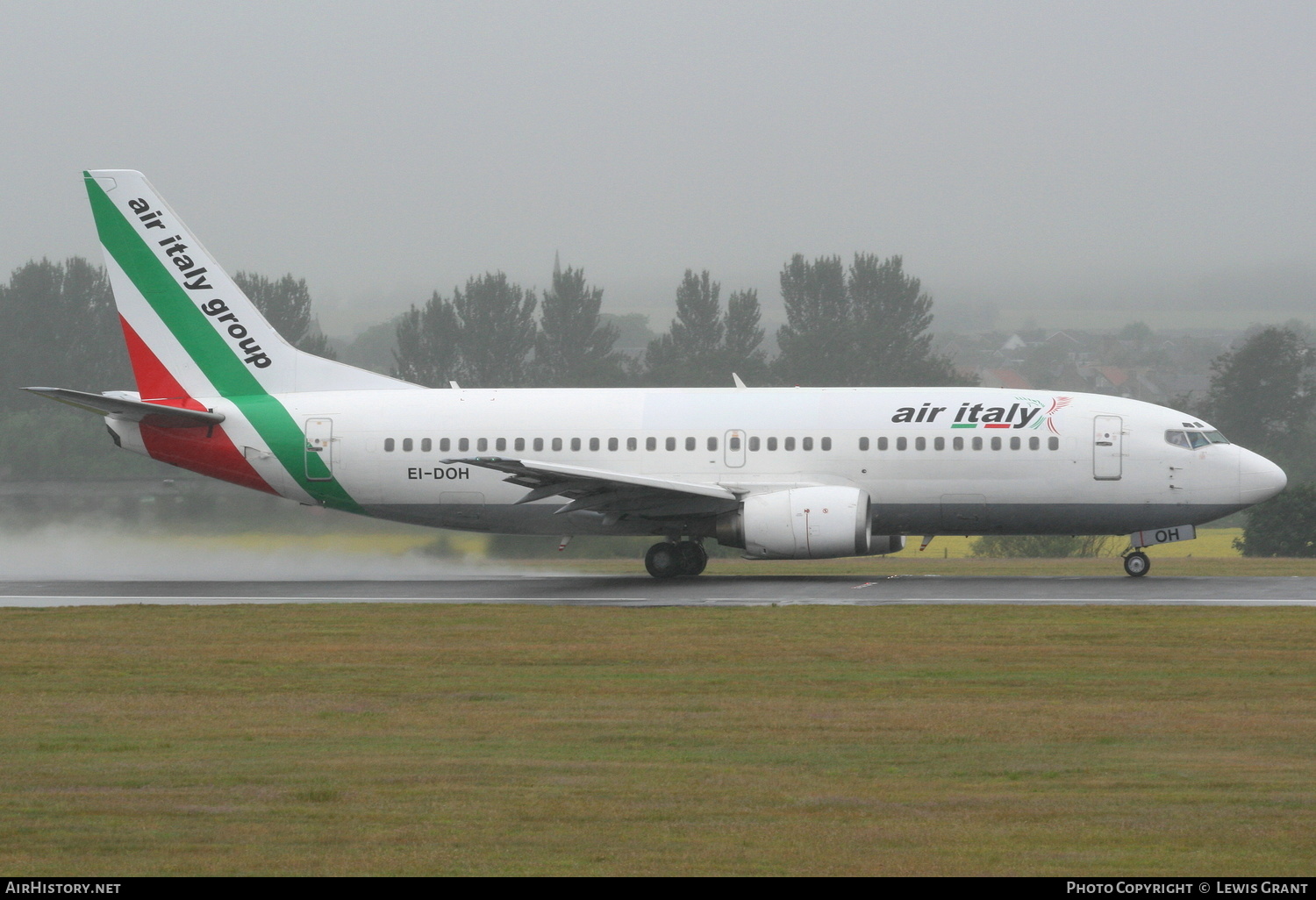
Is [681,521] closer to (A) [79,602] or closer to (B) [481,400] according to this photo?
(B) [481,400]

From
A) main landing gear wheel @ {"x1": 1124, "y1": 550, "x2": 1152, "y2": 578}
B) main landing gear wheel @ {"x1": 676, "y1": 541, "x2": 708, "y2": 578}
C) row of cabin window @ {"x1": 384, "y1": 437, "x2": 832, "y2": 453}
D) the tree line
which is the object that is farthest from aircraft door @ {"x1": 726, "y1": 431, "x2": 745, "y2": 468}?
the tree line

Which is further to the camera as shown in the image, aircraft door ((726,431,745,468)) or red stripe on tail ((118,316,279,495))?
red stripe on tail ((118,316,279,495))

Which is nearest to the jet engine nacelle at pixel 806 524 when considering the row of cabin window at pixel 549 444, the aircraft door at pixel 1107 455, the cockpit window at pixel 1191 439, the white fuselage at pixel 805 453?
the white fuselage at pixel 805 453

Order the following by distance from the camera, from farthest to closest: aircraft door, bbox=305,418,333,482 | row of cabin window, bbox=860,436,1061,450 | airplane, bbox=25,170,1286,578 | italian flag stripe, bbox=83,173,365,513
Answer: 1. italian flag stripe, bbox=83,173,365,513
2. aircraft door, bbox=305,418,333,482
3. row of cabin window, bbox=860,436,1061,450
4. airplane, bbox=25,170,1286,578

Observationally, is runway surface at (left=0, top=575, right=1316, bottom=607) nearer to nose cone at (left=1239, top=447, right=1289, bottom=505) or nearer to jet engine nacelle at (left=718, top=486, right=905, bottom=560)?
jet engine nacelle at (left=718, top=486, right=905, bottom=560)

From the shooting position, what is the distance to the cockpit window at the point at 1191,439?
93.3ft

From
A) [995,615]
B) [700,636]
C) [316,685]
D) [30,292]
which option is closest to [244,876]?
[316,685]

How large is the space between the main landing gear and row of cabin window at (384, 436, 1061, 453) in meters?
2.03

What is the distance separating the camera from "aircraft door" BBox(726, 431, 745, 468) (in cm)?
2950

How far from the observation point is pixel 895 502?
2884 cm

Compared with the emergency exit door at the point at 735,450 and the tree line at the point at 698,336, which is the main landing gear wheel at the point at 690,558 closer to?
the emergency exit door at the point at 735,450

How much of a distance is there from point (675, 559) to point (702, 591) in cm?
330

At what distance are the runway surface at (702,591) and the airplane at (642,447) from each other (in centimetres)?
103

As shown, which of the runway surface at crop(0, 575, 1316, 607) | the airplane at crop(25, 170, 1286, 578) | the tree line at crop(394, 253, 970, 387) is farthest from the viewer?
the tree line at crop(394, 253, 970, 387)
